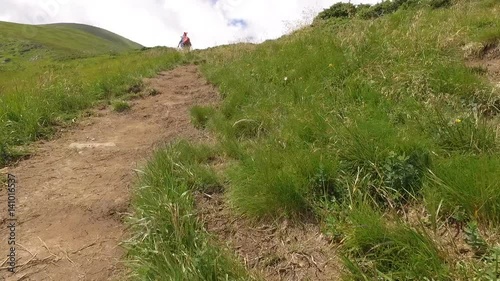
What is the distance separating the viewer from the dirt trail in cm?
271

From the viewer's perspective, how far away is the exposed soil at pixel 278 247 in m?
2.20

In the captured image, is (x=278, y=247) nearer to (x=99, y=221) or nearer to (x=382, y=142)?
(x=382, y=142)

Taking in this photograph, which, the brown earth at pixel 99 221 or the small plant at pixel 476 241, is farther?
the brown earth at pixel 99 221

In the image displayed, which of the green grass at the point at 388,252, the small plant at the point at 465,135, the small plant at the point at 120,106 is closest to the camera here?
the green grass at the point at 388,252

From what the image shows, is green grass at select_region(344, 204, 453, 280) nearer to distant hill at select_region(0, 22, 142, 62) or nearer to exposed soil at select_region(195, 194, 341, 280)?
exposed soil at select_region(195, 194, 341, 280)

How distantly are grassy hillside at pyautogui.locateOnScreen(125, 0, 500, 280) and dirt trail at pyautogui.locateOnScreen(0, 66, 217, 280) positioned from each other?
1.68ft

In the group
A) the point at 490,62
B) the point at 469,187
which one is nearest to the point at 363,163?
the point at 469,187

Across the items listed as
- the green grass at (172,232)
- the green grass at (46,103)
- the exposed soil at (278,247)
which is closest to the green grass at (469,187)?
the exposed soil at (278,247)

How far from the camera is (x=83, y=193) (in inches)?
147

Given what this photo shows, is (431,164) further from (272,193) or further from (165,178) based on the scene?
(165,178)

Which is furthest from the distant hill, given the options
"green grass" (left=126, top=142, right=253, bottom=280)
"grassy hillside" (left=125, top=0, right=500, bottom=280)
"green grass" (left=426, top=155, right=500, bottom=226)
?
"green grass" (left=426, top=155, right=500, bottom=226)

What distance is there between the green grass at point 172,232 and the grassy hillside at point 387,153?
0.04 meters

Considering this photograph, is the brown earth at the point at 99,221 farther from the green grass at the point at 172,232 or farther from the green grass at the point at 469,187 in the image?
the green grass at the point at 469,187

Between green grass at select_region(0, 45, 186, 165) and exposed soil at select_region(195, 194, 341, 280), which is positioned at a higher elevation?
green grass at select_region(0, 45, 186, 165)
